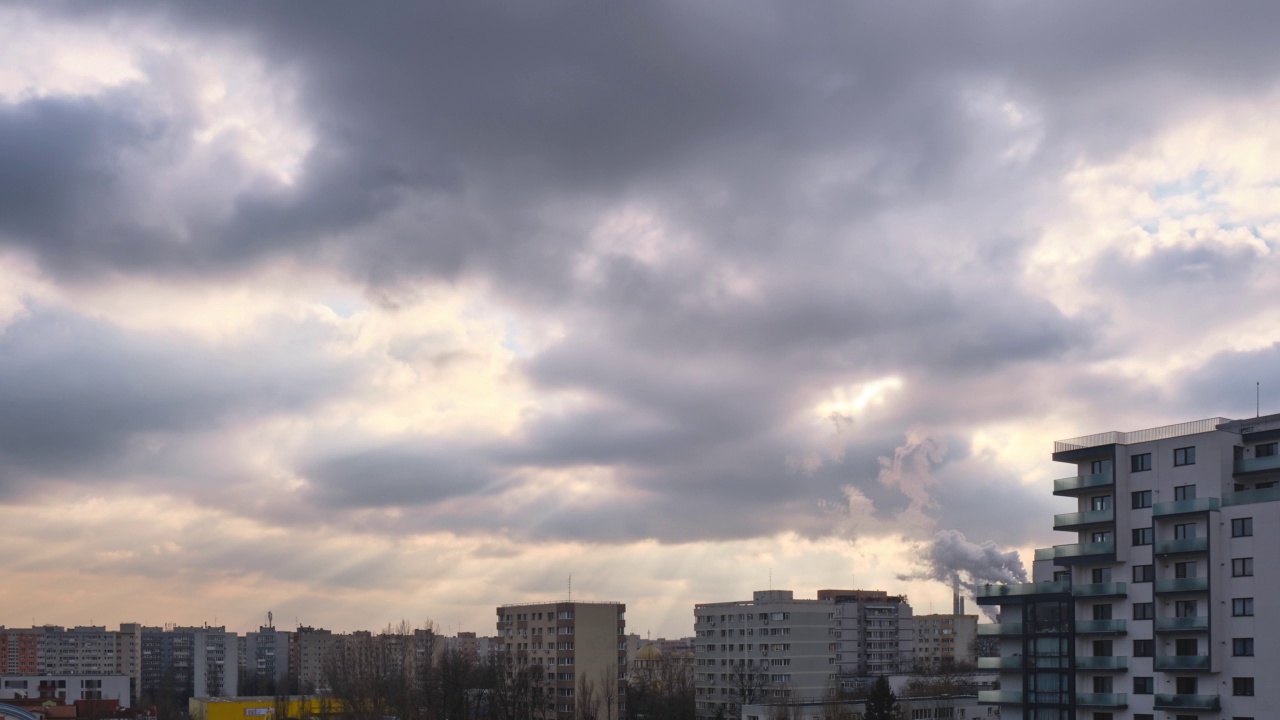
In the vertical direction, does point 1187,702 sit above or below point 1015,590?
below

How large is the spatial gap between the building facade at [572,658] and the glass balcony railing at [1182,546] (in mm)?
94503

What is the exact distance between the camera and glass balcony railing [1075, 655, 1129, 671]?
83250 mm

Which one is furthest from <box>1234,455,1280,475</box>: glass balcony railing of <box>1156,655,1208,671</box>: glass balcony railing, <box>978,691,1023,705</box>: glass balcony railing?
<box>978,691,1023,705</box>: glass balcony railing

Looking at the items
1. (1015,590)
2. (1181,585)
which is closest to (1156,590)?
(1181,585)

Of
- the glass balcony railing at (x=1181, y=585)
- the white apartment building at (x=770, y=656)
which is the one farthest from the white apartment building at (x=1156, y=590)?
the white apartment building at (x=770, y=656)

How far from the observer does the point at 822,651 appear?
173375 millimetres

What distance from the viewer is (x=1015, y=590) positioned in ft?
302

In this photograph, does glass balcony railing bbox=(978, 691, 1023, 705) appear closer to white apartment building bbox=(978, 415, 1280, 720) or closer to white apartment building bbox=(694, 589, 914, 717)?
white apartment building bbox=(978, 415, 1280, 720)

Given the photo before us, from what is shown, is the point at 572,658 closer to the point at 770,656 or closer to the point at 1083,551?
the point at 770,656

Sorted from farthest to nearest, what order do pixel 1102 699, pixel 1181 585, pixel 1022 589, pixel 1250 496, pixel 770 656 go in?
pixel 770 656
pixel 1022 589
pixel 1102 699
pixel 1181 585
pixel 1250 496

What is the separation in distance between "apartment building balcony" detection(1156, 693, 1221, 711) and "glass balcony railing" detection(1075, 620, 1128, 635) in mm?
5279

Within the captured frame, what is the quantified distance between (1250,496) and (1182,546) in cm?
566

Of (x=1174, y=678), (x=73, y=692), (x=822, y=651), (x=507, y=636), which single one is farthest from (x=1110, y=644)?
(x=73, y=692)

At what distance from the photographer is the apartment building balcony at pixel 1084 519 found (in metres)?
85.5
